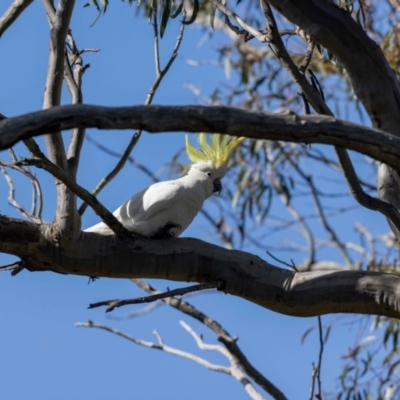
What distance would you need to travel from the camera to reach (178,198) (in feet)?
8.87

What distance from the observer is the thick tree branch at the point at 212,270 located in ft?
7.18

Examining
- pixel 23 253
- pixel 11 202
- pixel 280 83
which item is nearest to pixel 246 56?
pixel 280 83

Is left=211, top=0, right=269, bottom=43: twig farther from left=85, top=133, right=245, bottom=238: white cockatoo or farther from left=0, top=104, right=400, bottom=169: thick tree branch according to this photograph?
left=0, top=104, right=400, bottom=169: thick tree branch

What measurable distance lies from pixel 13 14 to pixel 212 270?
38.2 inches

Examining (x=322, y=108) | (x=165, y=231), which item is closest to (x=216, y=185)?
(x=165, y=231)

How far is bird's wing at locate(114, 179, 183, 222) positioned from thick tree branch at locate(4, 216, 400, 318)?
0.27 meters

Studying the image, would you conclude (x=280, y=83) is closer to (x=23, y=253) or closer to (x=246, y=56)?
(x=246, y=56)

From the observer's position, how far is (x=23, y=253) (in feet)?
7.18

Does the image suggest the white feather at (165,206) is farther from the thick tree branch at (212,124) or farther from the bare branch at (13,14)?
the thick tree branch at (212,124)

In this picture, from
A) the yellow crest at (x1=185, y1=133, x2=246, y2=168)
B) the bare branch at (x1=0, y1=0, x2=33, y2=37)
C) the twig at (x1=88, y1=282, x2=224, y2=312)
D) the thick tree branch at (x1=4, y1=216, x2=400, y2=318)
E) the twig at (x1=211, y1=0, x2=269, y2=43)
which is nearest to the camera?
the twig at (x1=88, y1=282, x2=224, y2=312)

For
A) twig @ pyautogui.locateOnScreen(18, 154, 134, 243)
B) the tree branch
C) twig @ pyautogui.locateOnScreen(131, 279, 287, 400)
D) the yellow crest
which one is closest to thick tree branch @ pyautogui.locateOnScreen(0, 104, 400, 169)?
twig @ pyautogui.locateOnScreen(18, 154, 134, 243)

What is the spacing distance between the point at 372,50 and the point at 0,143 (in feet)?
3.70

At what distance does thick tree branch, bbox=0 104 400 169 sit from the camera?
145 cm

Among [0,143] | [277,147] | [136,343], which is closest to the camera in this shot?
[0,143]
